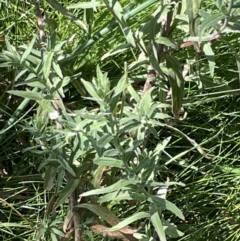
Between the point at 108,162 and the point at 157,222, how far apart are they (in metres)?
0.13

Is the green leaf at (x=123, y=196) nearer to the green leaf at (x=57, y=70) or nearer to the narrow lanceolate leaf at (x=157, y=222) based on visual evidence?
the narrow lanceolate leaf at (x=157, y=222)

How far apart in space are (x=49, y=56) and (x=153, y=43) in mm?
175

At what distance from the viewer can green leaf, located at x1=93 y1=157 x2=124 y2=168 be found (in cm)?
87

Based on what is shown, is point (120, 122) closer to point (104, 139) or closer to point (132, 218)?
point (104, 139)

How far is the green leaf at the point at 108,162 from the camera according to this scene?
0.87 metres

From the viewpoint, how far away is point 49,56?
915 millimetres

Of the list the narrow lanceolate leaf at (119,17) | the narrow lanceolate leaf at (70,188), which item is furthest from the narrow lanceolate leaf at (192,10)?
the narrow lanceolate leaf at (70,188)

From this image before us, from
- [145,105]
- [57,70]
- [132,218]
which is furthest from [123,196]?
[57,70]

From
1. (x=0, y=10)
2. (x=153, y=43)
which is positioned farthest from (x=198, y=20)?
(x=0, y=10)

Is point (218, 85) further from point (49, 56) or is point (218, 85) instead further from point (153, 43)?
point (49, 56)

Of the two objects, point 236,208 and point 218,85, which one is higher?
point 218,85

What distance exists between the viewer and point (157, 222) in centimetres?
91

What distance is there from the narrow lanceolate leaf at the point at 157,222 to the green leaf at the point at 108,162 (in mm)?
101

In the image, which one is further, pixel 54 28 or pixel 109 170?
pixel 54 28
